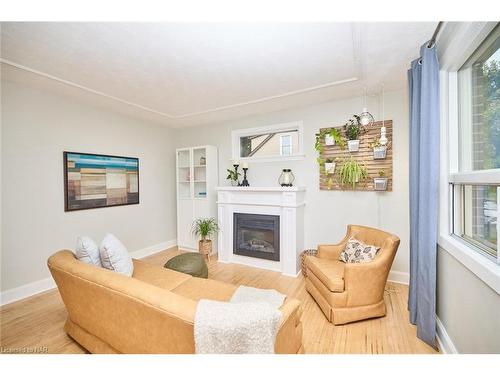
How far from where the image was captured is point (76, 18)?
106cm

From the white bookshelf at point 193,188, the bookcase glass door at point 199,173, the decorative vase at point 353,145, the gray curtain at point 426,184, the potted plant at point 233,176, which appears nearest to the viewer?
the gray curtain at point 426,184

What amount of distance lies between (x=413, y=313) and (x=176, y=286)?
2.11m

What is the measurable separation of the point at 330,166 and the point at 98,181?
11.5 ft

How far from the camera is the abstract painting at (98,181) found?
2961 mm

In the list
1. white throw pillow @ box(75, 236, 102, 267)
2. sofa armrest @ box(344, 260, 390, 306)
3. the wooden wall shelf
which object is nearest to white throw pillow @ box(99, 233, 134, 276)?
white throw pillow @ box(75, 236, 102, 267)

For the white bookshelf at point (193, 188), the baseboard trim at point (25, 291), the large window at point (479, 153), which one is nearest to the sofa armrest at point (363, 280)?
the large window at point (479, 153)

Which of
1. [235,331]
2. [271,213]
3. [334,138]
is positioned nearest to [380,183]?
[334,138]

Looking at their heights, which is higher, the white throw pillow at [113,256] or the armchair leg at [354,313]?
the white throw pillow at [113,256]

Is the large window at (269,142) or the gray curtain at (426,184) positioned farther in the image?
the large window at (269,142)

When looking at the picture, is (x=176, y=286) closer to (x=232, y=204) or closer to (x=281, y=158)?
(x=232, y=204)

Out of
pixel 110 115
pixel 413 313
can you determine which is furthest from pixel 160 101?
pixel 413 313

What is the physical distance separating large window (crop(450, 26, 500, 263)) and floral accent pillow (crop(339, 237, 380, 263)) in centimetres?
71

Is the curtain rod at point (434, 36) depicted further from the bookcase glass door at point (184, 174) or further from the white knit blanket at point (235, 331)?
the bookcase glass door at point (184, 174)

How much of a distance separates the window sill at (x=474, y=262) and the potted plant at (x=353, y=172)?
1347mm
